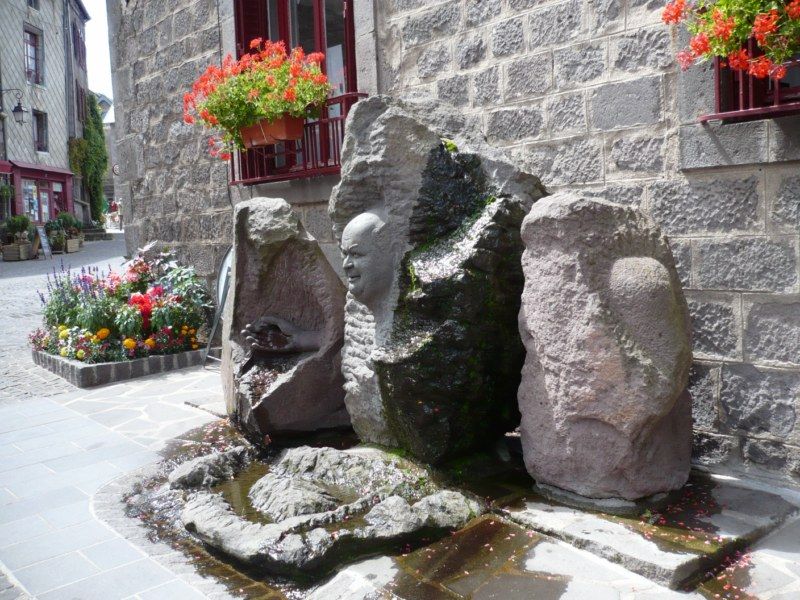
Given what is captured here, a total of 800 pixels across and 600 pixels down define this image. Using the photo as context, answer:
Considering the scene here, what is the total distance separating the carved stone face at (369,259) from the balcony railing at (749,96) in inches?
62.3

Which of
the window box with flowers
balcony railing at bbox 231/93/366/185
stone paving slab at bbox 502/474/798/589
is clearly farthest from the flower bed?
the window box with flowers

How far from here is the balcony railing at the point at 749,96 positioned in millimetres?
3137

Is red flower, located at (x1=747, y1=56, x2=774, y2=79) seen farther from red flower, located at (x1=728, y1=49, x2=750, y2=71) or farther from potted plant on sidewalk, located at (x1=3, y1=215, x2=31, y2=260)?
potted plant on sidewalk, located at (x1=3, y1=215, x2=31, y2=260)

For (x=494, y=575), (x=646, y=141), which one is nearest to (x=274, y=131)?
(x=646, y=141)

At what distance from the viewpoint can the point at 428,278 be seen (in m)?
3.20

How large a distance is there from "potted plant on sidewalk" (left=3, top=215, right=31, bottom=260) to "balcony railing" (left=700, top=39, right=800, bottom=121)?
61.5 ft

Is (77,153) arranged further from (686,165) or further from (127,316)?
(686,165)

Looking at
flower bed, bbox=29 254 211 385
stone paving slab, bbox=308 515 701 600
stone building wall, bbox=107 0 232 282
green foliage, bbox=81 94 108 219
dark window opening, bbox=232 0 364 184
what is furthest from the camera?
green foliage, bbox=81 94 108 219

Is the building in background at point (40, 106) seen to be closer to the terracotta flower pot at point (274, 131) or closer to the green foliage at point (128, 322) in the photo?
the green foliage at point (128, 322)

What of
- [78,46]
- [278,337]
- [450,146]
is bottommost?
[278,337]

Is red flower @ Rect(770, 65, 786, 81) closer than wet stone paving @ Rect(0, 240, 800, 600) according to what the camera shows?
No

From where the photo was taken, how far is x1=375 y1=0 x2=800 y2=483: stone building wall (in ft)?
10.8

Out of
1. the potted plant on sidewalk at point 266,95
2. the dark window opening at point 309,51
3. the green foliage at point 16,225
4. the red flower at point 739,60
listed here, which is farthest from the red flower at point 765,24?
the green foliage at point 16,225

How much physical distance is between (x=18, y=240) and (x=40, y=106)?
7.84 meters
